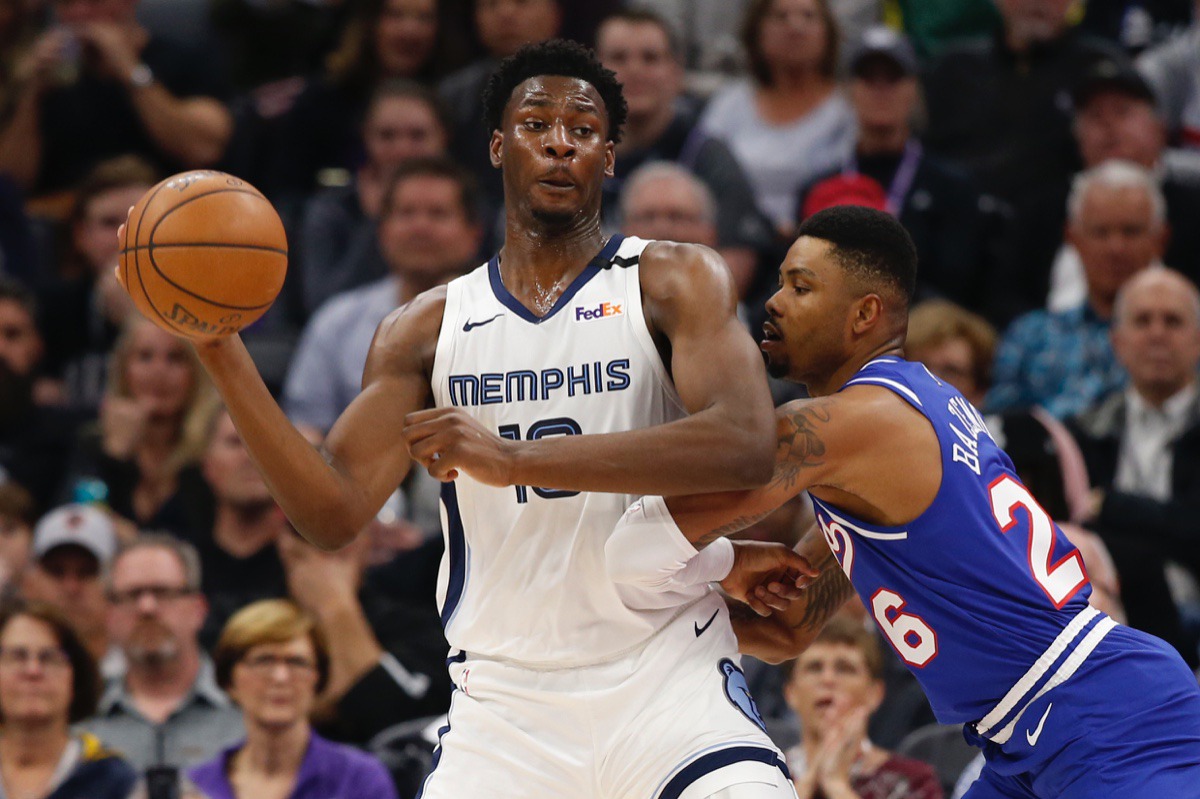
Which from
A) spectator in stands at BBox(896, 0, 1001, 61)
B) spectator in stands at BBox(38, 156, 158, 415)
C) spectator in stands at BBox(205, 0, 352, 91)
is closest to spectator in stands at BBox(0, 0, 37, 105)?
spectator in stands at BBox(205, 0, 352, 91)

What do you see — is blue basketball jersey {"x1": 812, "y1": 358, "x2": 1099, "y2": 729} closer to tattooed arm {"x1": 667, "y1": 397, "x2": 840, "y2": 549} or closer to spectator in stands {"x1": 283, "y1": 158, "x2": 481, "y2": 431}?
tattooed arm {"x1": 667, "y1": 397, "x2": 840, "y2": 549}

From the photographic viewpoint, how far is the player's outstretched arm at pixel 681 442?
4605mm

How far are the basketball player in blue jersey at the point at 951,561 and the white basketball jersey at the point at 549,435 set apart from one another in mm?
176

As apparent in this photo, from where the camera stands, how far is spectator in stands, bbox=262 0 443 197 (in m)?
12.2

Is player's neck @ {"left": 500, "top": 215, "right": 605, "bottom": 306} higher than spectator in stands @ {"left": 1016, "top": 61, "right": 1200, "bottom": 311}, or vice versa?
spectator in stands @ {"left": 1016, "top": 61, "right": 1200, "bottom": 311}

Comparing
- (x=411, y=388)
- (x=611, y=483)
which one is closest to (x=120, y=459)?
(x=411, y=388)

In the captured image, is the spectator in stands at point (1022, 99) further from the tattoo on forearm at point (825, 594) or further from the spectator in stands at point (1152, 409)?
the tattoo on forearm at point (825, 594)

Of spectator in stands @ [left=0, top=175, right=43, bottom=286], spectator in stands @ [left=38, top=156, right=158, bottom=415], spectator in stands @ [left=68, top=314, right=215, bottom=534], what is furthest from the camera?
spectator in stands @ [left=0, top=175, right=43, bottom=286]

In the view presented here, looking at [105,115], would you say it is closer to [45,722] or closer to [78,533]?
[78,533]

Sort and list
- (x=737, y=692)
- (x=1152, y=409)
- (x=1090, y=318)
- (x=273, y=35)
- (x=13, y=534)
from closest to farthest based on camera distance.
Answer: (x=737, y=692)
(x=1152, y=409)
(x=13, y=534)
(x=1090, y=318)
(x=273, y=35)

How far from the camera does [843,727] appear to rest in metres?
7.32

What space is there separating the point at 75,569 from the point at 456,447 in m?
5.31

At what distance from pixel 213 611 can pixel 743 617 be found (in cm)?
420

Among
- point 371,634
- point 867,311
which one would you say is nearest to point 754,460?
point 867,311
